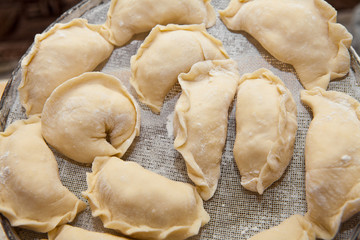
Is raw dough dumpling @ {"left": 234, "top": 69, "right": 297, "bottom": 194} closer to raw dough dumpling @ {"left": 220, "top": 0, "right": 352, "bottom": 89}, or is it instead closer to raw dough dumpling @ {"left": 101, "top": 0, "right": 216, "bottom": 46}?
raw dough dumpling @ {"left": 220, "top": 0, "right": 352, "bottom": 89}

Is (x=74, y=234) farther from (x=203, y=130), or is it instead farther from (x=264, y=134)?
(x=264, y=134)

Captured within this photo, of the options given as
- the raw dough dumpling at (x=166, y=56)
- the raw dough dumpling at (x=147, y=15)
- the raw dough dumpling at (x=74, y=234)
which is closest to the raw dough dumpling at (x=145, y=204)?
the raw dough dumpling at (x=74, y=234)

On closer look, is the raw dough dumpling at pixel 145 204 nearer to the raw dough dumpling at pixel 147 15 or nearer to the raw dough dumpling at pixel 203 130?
the raw dough dumpling at pixel 203 130

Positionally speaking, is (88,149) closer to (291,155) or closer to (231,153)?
(231,153)

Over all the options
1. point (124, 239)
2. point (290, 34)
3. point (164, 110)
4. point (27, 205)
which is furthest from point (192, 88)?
point (27, 205)

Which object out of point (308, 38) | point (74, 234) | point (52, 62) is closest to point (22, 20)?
point (52, 62)

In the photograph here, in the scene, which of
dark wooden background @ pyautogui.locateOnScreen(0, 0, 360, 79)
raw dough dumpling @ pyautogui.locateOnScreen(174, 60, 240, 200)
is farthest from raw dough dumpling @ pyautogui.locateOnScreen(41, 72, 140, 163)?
dark wooden background @ pyautogui.locateOnScreen(0, 0, 360, 79)
